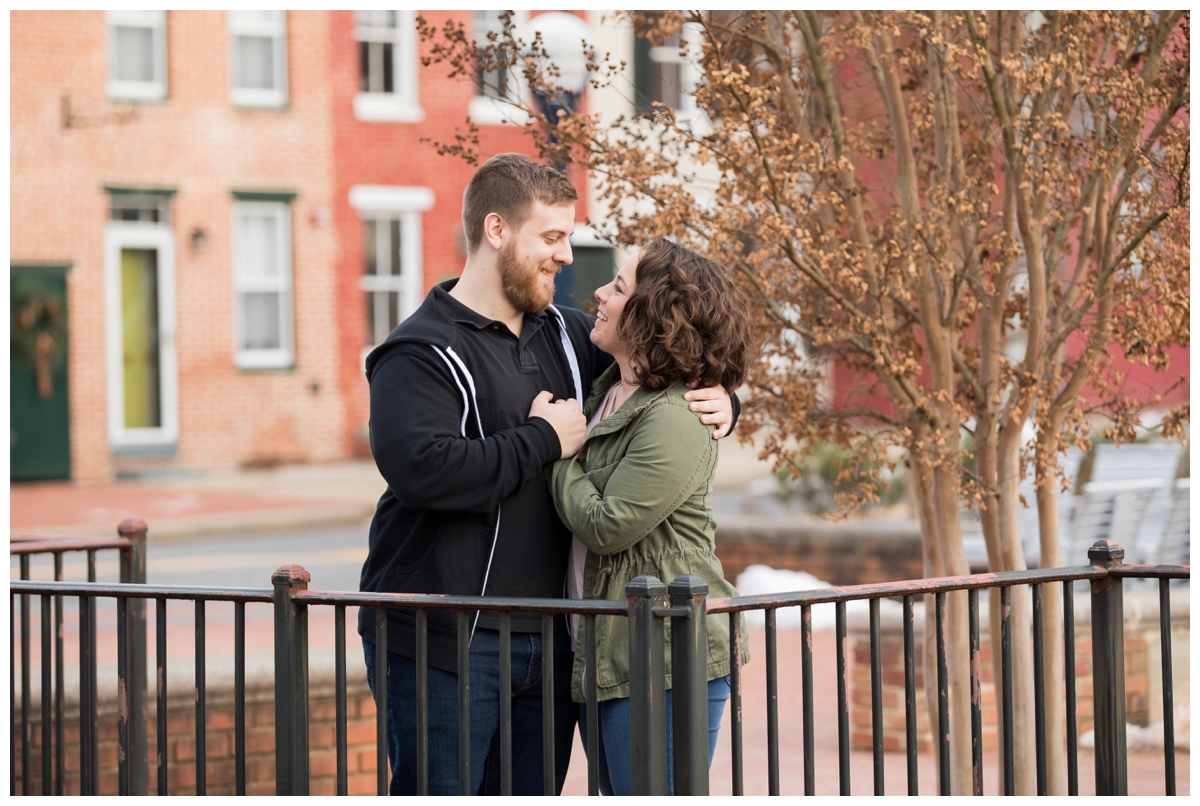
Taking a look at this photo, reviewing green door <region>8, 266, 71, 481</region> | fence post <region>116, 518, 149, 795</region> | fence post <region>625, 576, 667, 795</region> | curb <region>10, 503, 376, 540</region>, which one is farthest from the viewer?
green door <region>8, 266, 71, 481</region>

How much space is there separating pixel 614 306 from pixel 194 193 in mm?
16126

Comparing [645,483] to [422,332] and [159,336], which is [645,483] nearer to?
[422,332]

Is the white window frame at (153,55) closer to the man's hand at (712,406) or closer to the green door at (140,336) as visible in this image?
the green door at (140,336)

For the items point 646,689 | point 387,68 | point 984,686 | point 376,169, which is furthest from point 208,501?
point 646,689

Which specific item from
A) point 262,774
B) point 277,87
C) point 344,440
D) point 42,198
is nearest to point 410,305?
point 344,440

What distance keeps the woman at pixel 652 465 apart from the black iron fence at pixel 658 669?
10cm

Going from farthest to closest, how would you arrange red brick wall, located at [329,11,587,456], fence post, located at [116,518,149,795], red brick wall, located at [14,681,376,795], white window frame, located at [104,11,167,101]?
red brick wall, located at [329,11,587,456] < white window frame, located at [104,11,167,101] < red brick wall, located at [14,681,376,795] < fence post, located at [116,518,149,795]

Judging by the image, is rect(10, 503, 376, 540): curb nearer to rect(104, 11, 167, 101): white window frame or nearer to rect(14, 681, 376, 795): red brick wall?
rect(104, 11, 167, 101): white window frame

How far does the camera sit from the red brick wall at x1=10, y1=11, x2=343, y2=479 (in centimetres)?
1744

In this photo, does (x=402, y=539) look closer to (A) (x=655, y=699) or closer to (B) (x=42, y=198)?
(A) (x=655, y=699)

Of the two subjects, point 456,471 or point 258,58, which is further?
point 258,58

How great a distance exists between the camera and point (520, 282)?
344cm

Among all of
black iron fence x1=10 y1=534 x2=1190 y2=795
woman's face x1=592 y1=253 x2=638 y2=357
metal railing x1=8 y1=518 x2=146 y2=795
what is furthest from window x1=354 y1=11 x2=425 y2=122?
woman's face x1=592 y1=253 x2=638 y2=357

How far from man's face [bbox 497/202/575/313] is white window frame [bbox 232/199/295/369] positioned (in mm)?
15772
